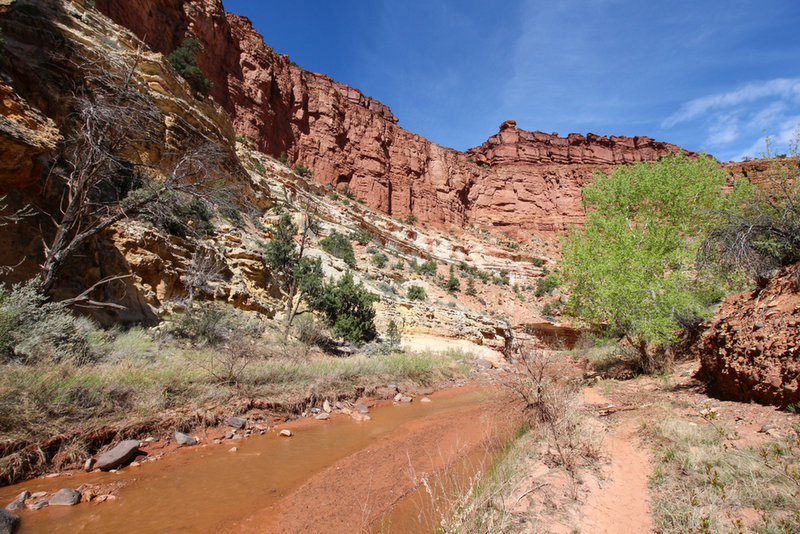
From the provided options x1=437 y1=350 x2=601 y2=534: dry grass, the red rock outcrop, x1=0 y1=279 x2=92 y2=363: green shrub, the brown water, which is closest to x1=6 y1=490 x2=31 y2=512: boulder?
the brown water

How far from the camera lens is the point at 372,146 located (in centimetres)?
5556

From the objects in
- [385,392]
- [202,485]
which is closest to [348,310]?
[385,392]

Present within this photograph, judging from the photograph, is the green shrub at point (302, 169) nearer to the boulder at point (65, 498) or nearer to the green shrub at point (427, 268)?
the green shrub at point (427, 268)

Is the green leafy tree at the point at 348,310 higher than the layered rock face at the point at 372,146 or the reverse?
the reverse

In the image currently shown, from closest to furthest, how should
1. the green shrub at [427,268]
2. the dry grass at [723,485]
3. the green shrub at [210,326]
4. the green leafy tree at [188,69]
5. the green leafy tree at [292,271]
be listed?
the dry grass at [723,485] < the green shrub at [210,326] < the green leafy tree at [292,271] < the green leafy tree at [188,69] < the green shrub at [427,268]

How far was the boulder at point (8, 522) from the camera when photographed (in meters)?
2.58

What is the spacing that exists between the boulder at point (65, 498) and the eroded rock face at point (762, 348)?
25.5 ft


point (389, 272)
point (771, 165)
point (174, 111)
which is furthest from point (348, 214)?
point (771, 165)

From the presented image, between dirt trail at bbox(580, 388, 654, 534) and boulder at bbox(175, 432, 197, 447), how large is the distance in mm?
4991

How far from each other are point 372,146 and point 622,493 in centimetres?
5742

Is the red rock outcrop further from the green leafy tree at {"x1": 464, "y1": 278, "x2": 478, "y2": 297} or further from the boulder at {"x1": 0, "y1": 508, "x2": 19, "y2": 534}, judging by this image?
the boulder at {"x1": 0, "y1": 508, "x2": 19, "y2": 534}

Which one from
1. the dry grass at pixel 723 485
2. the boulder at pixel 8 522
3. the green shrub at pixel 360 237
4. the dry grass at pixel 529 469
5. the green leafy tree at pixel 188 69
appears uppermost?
the green leafy tree at pixel 188 69

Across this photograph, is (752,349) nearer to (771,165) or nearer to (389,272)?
(771,165)

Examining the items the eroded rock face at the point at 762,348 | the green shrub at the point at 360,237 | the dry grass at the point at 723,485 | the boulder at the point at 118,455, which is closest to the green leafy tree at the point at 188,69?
the green shrub at the point at 360,237
